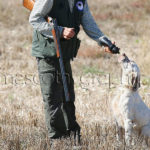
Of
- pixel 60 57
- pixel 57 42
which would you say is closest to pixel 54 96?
pixel 60 57

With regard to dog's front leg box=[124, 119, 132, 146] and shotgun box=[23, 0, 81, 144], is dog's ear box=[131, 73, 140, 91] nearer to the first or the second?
dog's front leg box=[124, 119, 132, 146]

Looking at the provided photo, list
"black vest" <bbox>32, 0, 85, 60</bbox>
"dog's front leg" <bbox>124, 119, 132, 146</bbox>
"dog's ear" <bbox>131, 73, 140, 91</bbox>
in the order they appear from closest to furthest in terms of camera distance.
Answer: "black vest" <bbox>32, 0, 85, 60</bbox> < "dog's ear" <bbox>131, 73, 140, 91</bbox> < "dog's front leg" <bbox>124, 119, 132, 146</bbox>

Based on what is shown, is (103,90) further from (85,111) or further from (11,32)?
(11,32)

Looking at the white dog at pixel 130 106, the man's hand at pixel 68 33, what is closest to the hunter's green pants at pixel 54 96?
the man's hand at pixel 68 33

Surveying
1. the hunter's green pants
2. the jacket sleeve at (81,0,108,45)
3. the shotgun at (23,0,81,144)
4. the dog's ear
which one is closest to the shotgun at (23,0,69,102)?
the shotgun at (23,0,81,144)

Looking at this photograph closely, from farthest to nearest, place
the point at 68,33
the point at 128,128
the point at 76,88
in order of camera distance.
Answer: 1. the point at 76,88
2. the point at 128,128
3. the point at 68,33

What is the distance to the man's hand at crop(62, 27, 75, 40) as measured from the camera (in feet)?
11.6

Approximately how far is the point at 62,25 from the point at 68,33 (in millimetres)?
205

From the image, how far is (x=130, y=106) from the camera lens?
401 centimetres

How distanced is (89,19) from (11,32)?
10614 millimetres

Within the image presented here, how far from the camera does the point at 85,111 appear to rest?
5512 millimetres

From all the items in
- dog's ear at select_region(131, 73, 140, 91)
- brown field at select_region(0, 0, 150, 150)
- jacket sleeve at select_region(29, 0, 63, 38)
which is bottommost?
brown field at select_region(0, 0, 150, 150)

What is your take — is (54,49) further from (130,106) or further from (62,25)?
(130,106)

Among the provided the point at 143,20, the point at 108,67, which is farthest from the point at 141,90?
the point at 143,20
